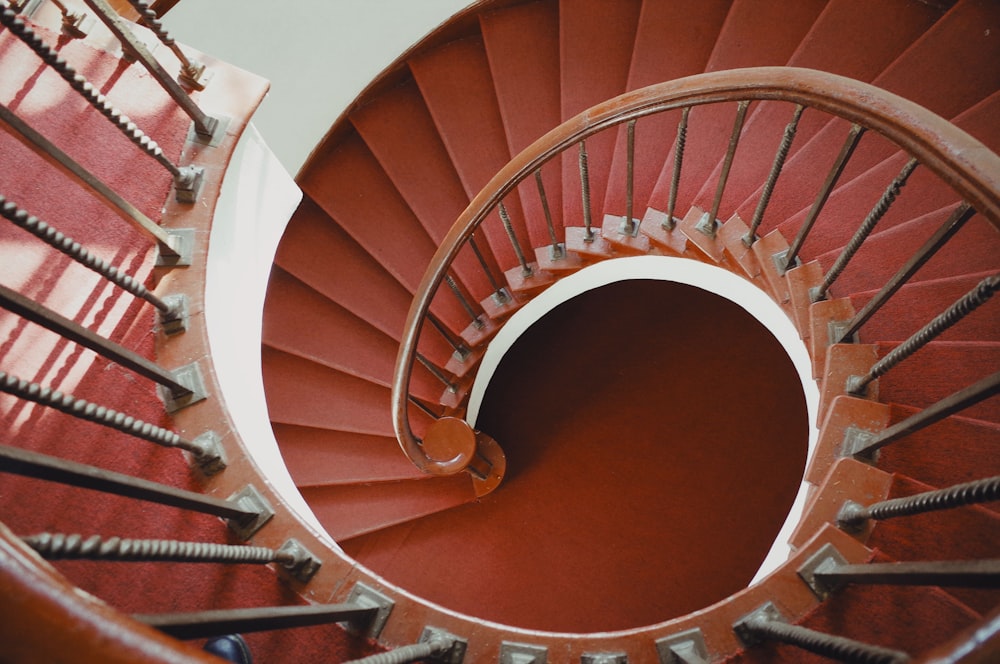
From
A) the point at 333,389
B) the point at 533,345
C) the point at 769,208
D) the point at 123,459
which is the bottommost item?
the point at 123,459

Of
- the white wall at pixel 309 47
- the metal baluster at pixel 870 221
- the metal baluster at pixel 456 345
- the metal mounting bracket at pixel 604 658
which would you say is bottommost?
the metal mounting bracket at pixel 604 658

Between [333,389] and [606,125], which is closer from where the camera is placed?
[606,125]

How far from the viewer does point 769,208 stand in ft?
9.68

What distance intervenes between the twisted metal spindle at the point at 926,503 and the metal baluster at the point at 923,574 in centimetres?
13

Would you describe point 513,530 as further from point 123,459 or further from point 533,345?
point 123,459

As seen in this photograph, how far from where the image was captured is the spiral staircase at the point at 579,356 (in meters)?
1.87

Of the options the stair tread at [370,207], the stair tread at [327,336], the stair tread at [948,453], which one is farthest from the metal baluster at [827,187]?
the stair tread at [327,336]

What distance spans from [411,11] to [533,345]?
8.27 ft

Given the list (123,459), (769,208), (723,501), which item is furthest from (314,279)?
(723,501)

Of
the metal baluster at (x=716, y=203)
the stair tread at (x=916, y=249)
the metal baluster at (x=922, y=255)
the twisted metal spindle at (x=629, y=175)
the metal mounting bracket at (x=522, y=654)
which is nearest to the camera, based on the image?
the metal baluster at (x=922, y=255)

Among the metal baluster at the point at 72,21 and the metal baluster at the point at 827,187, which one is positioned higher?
the metal baluster at the point at 827,187

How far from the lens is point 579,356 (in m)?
4.76

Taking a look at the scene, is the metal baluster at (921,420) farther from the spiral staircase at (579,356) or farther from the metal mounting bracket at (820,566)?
the metal mounting bracket at (820,566)

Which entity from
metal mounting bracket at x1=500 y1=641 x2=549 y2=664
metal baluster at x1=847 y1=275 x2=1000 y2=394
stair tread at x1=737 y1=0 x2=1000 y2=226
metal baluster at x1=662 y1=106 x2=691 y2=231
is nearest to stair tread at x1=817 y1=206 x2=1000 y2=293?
stair tread at x1=737 y1=0 x2=1000 y2=226
